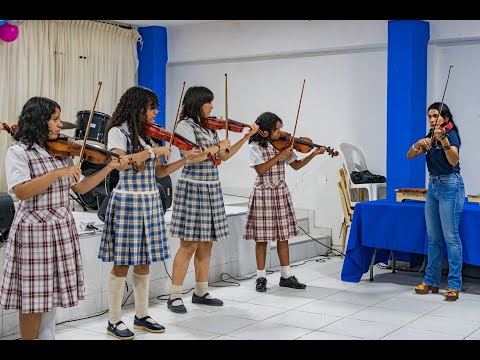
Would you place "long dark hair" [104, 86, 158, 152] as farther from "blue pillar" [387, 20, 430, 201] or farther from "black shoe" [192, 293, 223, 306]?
"blue pillar" [387, 20, 430, 201]

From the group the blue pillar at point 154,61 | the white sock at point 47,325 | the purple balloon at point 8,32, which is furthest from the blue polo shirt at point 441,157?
the purple balloon at point 8,32

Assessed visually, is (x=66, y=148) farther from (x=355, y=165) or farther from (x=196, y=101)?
(x=355, y=165)

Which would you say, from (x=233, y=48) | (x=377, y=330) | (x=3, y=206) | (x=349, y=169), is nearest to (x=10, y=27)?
(x=233, y=48)

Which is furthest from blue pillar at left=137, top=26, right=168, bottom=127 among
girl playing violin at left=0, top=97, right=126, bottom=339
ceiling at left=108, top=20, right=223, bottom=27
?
girl playing violin at left=0, top=97, right=126, bottom=339

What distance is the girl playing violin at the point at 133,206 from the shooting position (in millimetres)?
3648

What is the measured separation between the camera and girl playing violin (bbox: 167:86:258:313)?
14.2 feet

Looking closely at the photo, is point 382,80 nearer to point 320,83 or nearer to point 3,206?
point 320,83

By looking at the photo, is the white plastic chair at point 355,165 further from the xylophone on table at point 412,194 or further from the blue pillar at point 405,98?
the xylophone on table at point 412,194

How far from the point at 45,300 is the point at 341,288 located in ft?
8.65

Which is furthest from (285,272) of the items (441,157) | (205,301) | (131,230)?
(131,230)

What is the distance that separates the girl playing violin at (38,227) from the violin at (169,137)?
0.70 metres

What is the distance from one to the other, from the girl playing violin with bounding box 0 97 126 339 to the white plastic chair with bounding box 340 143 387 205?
3.52m

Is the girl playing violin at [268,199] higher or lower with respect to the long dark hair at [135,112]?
lower

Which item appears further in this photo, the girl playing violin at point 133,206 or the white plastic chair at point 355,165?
the white plastic chair at point 355,165
